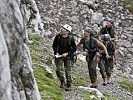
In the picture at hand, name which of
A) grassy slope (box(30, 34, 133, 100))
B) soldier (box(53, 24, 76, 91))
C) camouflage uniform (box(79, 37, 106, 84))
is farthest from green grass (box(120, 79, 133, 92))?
soldier (box(53, 24, 76, 91))

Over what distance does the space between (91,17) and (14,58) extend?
1253 inches

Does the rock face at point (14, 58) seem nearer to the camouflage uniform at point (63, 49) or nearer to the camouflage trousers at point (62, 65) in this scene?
the camouflage uniform at point (63, 49)

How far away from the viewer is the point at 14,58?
321 inches

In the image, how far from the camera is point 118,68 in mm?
30422

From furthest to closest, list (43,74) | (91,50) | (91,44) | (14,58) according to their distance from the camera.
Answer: (43,74)
(91,50)
(91,44)
(14,58)

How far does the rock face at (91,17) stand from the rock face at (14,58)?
2363 centimetres

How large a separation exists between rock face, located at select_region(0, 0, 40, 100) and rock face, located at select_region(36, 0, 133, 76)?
77.5 feet

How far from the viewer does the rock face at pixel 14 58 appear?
21.7ft

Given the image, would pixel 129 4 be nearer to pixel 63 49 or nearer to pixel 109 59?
pixel 109 59

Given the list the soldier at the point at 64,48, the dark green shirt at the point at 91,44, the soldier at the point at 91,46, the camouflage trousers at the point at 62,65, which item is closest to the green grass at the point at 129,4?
the soldier at the point at 91,46

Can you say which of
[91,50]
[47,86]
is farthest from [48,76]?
[91,50]

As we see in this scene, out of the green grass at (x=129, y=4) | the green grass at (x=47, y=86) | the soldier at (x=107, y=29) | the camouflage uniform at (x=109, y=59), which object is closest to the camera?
the green grass at (x=47, y=86)

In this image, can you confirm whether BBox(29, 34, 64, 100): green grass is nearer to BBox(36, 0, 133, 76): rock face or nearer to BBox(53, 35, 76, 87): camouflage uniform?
BBox(53, 35, 76, 87): camouflage uniform

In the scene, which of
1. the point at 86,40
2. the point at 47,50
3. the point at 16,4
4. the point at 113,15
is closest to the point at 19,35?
the point at 16,4
